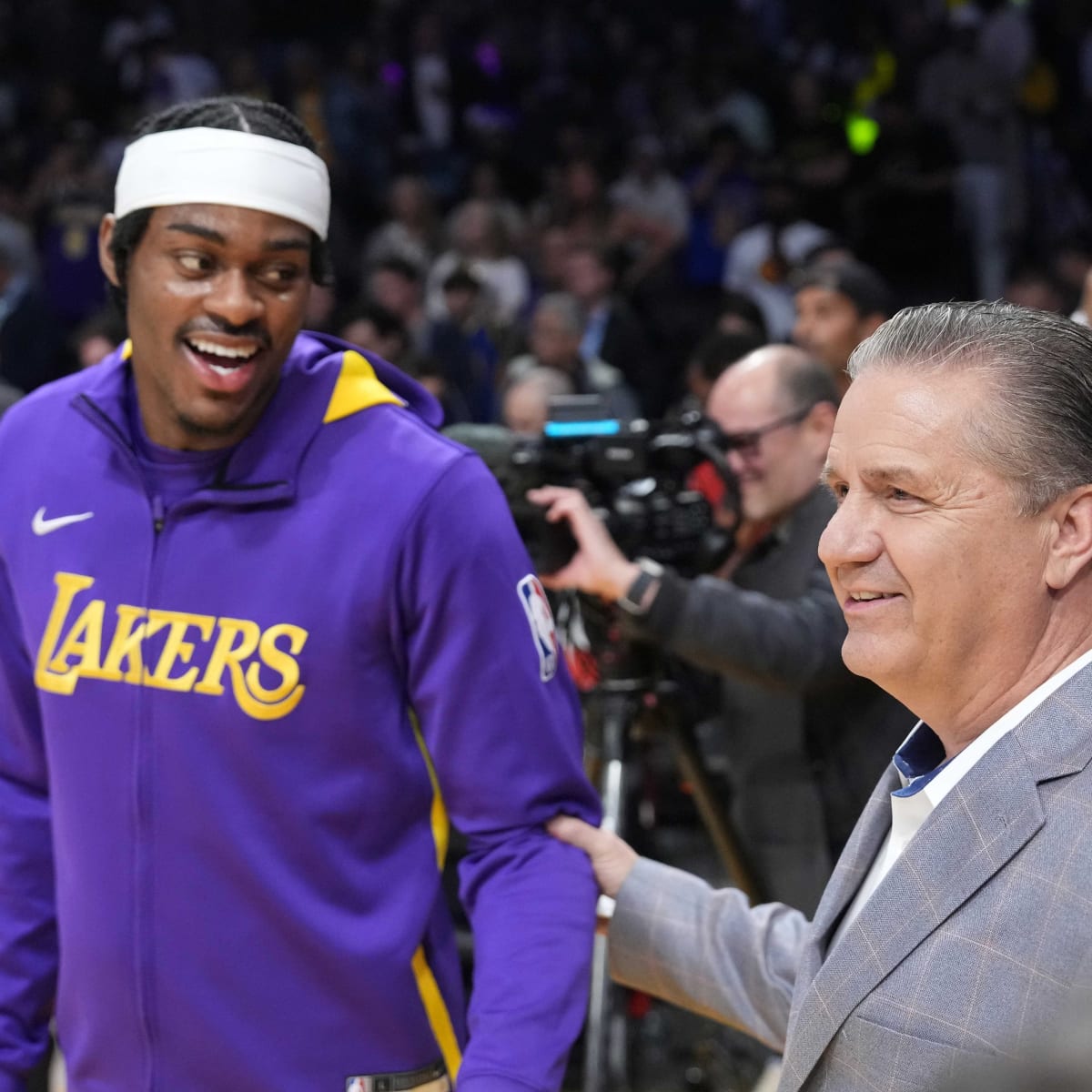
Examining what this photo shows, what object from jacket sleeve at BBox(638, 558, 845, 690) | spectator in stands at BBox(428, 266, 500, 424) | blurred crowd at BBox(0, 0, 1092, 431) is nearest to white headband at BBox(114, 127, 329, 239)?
jacket sleeve at BBox(638, 558, 845, 690)

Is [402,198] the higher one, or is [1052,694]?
[402,198]

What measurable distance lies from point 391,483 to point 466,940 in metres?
2.13

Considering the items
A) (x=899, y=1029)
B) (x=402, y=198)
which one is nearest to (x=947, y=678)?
(x=899, y=1029)

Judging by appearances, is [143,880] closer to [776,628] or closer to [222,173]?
[222,173]

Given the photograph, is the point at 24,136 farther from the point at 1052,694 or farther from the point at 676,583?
the point at 1052,694

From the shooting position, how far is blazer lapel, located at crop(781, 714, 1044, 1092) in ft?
4.34

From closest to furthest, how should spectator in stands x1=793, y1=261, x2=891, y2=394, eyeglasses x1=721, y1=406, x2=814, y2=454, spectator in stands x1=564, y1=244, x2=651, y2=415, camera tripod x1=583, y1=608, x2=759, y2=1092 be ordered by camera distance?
camera tripod x1=583, y1=608, x2=759, y2=1092
eyeglasses x1=721, y1=406, x2=814, y2=454
spectator in stands x1=793, y1=261, x2=891, y2=394
spectator in stands x1=564, y1=244, x2=651, y2=415

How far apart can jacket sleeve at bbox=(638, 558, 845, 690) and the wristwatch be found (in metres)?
0.01

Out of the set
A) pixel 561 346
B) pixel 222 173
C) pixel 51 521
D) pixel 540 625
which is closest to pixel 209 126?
pixel 222 173

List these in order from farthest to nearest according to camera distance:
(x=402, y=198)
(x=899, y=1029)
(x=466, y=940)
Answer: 1. (x=402, y=198)
2. (x=466, y=940)
3. (x=899, y=1029)

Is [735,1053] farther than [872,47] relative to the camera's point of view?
No

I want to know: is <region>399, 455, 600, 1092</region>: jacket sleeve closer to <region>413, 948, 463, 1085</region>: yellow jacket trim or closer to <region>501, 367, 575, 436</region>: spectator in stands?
<region>413, 948, 463, 1085</region>: yellow jacket trim

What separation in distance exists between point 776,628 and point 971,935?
166 centimetres

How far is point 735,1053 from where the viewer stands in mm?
3736
